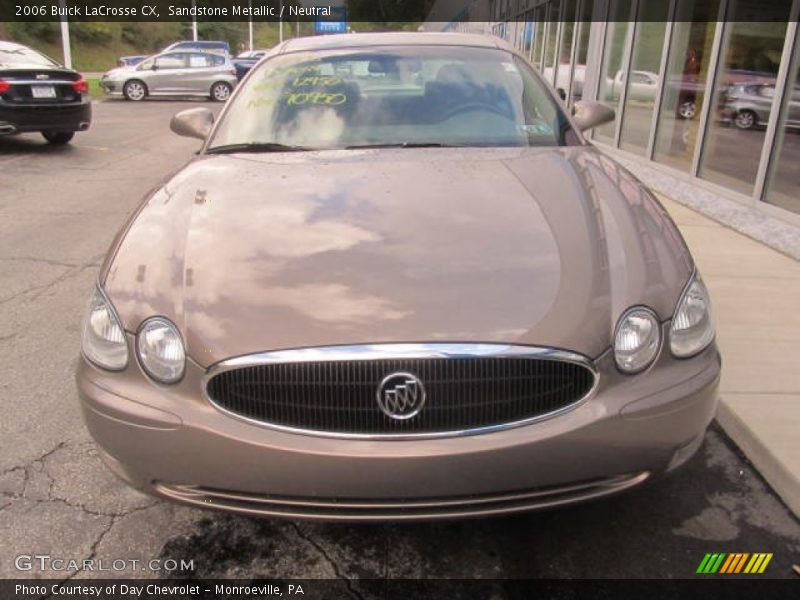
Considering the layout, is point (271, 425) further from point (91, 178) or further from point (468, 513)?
point (91, 178)

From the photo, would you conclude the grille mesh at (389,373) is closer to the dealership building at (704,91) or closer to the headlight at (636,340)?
the headlight at (636,340)

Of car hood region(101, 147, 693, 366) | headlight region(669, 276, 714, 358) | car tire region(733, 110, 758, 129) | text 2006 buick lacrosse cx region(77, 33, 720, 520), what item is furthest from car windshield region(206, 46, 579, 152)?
car tire region(733, 110, 758, 129)

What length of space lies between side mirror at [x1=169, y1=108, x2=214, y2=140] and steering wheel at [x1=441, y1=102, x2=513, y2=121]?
1.33m

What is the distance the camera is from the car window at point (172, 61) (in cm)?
2314

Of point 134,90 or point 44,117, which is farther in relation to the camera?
point 134,90

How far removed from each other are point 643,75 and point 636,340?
849cm

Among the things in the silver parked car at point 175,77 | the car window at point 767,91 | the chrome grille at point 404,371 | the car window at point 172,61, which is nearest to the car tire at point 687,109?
the car window at point 767,91

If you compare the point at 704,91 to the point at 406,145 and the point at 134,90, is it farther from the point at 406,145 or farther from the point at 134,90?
the point at 134,90

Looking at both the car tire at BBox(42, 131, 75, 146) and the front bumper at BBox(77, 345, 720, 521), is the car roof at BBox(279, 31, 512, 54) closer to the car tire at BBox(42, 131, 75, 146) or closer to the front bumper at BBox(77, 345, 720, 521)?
the front bumper at BBox(77, 345, 720, 521)

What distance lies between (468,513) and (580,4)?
1305 cm

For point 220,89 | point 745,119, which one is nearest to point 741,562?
point 745,119

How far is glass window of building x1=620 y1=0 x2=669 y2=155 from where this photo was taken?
9070 millimetres

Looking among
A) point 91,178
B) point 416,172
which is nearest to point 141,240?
point 416,172

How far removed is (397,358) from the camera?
193cm
